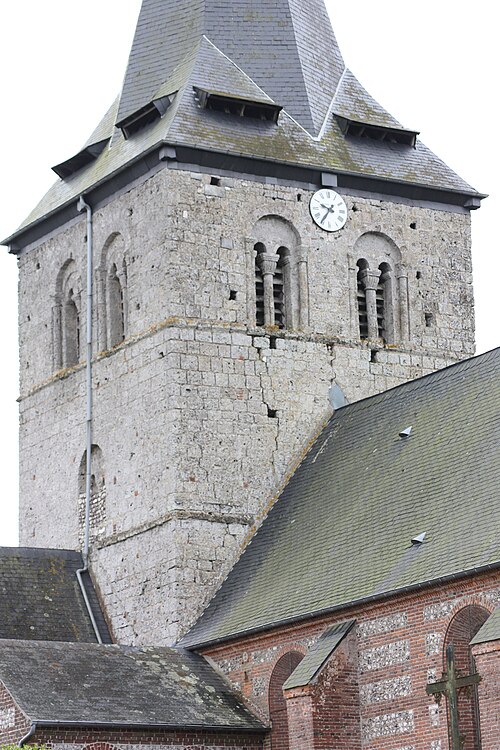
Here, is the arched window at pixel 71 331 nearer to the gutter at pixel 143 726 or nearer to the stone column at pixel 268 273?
the stone column at pixel 268 273

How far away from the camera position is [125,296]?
129ft

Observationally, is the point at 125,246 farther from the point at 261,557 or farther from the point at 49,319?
the point at 261,557

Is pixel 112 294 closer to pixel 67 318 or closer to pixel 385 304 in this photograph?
pixel 67 318

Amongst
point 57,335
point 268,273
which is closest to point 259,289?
point 268,273

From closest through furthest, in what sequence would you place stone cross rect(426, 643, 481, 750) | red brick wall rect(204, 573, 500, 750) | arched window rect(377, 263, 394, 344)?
stone cross rect(426, 643, 481, 750) < red brick wall rect(204, 573, 500, 750) < arched window rect(377, 263, 394, 344)

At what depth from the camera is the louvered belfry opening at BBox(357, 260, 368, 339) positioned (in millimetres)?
39875

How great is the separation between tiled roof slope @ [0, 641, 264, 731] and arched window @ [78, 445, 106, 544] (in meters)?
5.17

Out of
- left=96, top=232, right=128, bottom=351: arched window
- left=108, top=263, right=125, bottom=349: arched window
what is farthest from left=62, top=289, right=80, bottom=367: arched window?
left=108, top=263, right=125, bottom=349: arched window

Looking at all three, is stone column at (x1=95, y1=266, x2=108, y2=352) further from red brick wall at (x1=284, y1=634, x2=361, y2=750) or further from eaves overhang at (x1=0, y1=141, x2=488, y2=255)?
red brick wall at (x1=284, y1=634, x2=361, y2=750)

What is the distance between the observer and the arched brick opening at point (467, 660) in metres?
29.0

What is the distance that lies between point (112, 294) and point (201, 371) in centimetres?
368

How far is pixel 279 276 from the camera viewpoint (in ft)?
129

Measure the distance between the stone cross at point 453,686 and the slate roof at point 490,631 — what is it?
3.72 ft

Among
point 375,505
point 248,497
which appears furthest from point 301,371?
point 375,505
